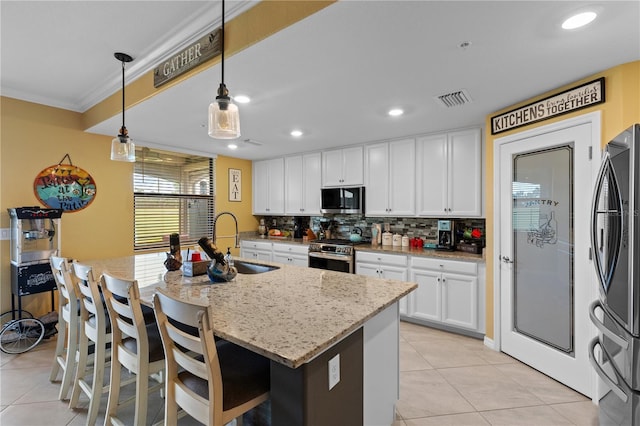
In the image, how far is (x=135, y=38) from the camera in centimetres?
216

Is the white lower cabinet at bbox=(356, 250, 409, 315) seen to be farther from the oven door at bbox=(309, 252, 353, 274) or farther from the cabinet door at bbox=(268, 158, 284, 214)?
the cabinet door at bbox=(268, 158, 284, 214)

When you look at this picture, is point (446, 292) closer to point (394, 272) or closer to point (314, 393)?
point (394, 272)

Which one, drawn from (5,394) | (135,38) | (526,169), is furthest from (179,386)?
(526,169)

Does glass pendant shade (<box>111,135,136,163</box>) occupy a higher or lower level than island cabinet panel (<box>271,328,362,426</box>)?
higher

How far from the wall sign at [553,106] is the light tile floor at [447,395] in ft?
6.93

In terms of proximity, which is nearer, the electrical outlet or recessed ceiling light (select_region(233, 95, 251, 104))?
the electrical outlet

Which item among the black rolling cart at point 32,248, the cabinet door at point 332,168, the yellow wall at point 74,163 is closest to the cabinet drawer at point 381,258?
the cabinet door at point 332,168

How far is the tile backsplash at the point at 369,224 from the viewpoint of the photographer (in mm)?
3822

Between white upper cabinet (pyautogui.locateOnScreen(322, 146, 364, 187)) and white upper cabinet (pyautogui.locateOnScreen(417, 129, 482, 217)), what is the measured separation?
34.3 inches

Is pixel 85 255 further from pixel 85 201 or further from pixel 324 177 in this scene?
pixel 324 177

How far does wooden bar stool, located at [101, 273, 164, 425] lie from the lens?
148 centimetres

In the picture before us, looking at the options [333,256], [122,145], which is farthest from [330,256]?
[122,145]

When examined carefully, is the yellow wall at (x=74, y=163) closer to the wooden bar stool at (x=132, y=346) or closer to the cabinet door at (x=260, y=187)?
the cabinet door at (x=260, y=187)

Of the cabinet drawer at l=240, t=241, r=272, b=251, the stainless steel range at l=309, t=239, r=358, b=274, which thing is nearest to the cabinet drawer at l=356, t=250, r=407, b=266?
the stainless steel range at l=309, t=239, r=358, b=274
